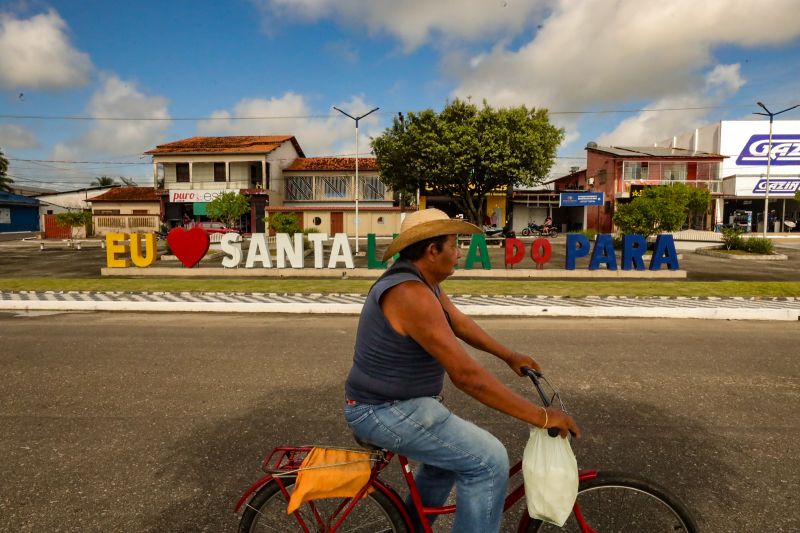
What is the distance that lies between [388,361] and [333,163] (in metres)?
49.1

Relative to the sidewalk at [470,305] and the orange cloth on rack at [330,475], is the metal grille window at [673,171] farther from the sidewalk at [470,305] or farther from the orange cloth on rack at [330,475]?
the orange cloth on rack at [330,475]

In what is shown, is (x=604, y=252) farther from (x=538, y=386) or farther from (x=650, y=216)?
(x=538, y=386)

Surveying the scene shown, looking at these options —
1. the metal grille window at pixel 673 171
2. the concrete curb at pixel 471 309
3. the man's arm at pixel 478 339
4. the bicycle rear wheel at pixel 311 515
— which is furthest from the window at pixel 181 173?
the bicycle rear wheel at pixel 311 515

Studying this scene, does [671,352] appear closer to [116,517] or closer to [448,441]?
[448,441]

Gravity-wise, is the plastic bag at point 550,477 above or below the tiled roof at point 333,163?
below

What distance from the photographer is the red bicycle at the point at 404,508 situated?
7.47 feet

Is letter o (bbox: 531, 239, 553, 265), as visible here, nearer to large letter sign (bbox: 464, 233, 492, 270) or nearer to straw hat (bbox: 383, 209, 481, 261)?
large letter sign (bbox: 464, 233, 492, 270)

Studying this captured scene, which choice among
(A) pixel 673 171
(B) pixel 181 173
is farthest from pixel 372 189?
(A) pixel 673 171

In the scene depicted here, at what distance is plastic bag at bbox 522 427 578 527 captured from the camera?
212cm

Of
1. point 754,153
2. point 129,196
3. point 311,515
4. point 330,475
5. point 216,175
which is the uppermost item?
point 754,153

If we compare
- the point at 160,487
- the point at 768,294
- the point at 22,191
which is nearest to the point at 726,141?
the point at 768,294

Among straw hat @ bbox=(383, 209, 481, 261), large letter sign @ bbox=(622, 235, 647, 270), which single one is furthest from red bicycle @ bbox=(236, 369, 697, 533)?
large letter sign @ bbox=(622, 235, 647, 270)

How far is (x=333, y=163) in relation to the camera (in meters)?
49.9

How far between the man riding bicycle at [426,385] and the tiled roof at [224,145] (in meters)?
45.8
